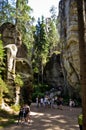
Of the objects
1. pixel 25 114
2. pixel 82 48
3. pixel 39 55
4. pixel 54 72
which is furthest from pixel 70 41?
pixel 82 48

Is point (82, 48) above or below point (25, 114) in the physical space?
above

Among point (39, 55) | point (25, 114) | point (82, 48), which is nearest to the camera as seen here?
point (82, 48)

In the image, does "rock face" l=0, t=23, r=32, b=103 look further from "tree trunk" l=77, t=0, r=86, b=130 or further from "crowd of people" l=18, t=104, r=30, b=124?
"tree trunk" l=77, t=0, r=86, b=130

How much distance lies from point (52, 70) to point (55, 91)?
5619 millimetres

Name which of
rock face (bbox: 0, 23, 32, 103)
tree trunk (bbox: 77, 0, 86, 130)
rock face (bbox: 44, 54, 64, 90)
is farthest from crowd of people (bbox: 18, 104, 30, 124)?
rock face (bbox: 44, 54, 64, 90)

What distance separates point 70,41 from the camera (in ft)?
114

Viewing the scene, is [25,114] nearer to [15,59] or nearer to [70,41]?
[15,59]

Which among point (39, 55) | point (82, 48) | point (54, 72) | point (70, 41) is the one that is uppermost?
point (70, 41)

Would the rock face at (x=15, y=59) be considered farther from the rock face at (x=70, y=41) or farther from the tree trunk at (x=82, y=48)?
the tree trunk at (x=82, y=48)

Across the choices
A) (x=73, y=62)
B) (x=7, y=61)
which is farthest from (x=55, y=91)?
(x=7, y=61)

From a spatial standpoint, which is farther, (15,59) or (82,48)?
(15,59)

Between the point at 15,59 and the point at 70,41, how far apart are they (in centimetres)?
992

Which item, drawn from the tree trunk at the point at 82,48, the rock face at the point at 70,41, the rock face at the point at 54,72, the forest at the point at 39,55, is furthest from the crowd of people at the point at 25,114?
the rock face at the point at 54,72

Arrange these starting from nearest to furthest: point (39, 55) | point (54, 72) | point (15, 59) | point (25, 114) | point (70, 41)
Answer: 1. point (25, 114)
2. point (15, 59)
3. point (70, 41)
4. point (54, 72)
5. point (39, 55)
